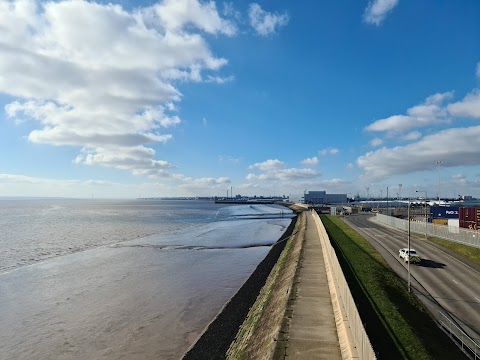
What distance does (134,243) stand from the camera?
65.7m

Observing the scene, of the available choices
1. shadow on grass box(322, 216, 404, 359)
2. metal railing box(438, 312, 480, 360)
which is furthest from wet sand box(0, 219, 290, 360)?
metal railing box(438, 312, 480, 360)

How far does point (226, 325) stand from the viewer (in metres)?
24.4

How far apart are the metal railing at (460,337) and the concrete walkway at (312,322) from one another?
6.84 metres

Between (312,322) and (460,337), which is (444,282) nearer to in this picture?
(460,337)

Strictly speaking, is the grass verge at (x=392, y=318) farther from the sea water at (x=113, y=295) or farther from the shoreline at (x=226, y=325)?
the sea water at (x=113, y=295)

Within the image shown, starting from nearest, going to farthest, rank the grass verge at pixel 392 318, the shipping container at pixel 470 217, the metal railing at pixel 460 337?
the grass verge at pixel 392 318, the metal railing at pixel 460 337, the shipping container at pixel 470 217

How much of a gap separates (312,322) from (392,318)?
199 inches

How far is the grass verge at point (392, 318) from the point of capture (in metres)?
16.5

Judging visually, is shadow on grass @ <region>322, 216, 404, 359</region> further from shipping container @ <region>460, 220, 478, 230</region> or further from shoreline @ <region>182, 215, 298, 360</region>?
shipping container @ <region>460, 220, 478, 230</region>

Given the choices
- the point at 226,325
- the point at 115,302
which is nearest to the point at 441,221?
the point at 226,325

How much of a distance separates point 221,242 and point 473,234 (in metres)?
39.7

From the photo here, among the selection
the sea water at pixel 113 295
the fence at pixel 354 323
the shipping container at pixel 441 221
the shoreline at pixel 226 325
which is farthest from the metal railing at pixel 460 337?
the shipping container at pixel 441 221

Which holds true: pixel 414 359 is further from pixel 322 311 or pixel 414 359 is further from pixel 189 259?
pixel 189 259

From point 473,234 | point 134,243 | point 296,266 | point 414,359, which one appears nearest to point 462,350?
point 414,359
